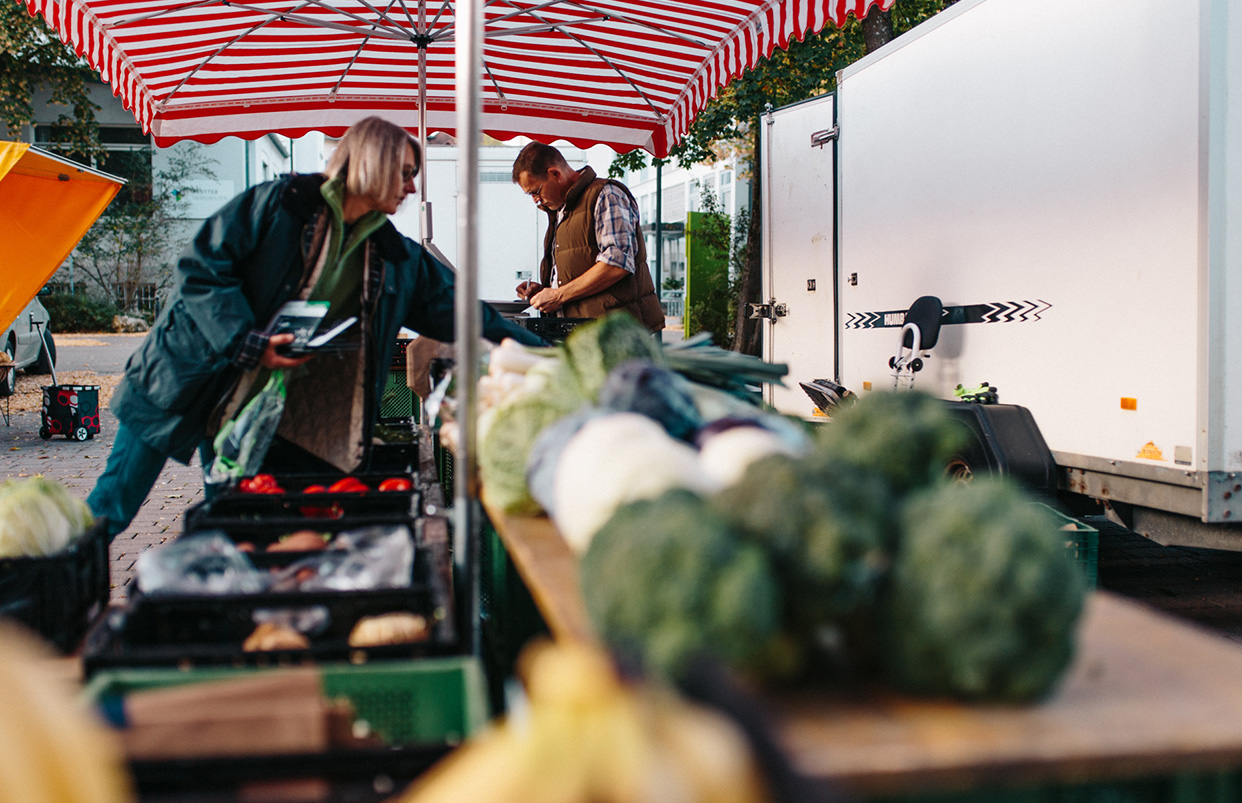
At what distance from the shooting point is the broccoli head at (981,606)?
1.07m

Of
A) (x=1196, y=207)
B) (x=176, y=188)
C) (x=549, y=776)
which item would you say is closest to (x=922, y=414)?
(x=549, y=776)

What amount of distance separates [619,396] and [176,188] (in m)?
32.3

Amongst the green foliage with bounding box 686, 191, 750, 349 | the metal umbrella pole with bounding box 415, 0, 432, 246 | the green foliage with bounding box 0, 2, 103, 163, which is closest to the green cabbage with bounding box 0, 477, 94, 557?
the metal umbrella pole with bounding box 415, 0, 432, 246

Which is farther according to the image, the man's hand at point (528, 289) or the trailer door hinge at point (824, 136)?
the trailer door hinge at point (824, 136)

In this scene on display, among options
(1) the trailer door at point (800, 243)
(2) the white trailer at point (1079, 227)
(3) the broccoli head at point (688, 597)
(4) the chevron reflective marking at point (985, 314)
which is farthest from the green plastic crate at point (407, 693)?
(1) the trailer door at point (800, 243)

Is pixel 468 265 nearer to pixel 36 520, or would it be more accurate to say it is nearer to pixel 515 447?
pixel 515 447

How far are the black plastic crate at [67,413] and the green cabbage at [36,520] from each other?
8387 millimetres

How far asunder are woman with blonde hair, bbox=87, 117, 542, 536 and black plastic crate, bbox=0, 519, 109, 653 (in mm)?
819

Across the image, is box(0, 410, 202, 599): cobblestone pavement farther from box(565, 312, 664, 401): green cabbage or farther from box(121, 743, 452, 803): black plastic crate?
box(121, 743, 452, 803): black plastic crate

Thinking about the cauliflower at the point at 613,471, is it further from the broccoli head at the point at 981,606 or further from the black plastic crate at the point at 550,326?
the black plastic crate at the point at 550,326

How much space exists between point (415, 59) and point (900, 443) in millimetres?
5587

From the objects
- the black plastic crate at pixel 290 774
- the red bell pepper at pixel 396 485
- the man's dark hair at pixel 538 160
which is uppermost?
the man's dark hair at pixel 538 160

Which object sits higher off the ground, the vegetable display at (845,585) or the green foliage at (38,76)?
the green foliage at (38,76)

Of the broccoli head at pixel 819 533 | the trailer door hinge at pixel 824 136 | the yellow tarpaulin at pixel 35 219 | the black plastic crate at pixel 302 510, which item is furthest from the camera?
the yellow tarpaulin at pixel 35 219
